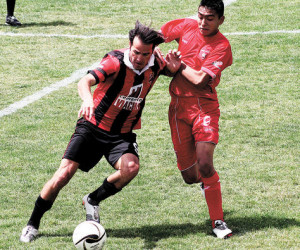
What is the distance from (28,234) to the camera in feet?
21.5

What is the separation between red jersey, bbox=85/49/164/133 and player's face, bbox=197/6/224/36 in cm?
60

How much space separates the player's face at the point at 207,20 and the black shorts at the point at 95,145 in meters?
1.41

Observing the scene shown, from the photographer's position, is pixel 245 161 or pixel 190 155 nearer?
pixel 190 155

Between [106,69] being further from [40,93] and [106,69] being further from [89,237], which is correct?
[40,93]

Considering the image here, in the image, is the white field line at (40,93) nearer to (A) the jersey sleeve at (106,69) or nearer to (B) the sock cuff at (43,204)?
(B) the sock cuff at (43,204)

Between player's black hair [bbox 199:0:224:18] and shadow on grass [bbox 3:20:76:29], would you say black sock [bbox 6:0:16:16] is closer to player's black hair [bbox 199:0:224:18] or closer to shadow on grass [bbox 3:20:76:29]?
shadow on grass [bbox 3:20:76:29]

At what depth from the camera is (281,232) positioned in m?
6.70

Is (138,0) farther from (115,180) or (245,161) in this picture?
(115,180)

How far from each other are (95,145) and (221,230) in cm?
158

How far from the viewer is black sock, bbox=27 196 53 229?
657 centimetres

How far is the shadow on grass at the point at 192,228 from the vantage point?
673cm

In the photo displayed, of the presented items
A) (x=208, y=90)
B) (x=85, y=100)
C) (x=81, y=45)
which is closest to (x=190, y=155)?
(x=208, y=90)

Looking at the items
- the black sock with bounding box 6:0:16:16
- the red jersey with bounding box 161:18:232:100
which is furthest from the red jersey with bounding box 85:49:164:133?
the black sock with bounding box 6:0:16:16

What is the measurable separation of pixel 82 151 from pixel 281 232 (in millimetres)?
2258
